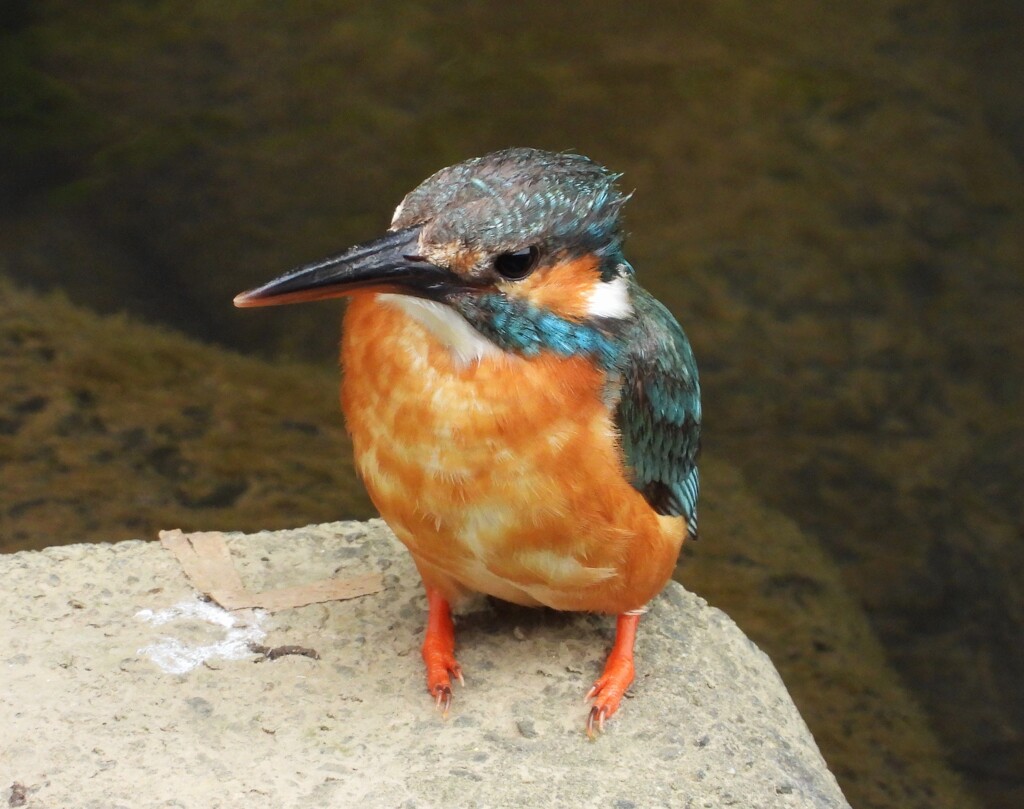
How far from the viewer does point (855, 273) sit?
714 centimetres

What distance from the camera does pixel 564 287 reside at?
2889 mm

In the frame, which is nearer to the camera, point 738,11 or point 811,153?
point 811,153

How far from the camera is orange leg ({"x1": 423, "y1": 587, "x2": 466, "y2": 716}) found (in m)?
3.36

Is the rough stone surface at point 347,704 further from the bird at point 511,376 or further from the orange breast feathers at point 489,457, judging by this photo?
the orange breast feathers at point 489,457

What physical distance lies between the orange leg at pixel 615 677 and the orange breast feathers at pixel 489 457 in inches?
12.5

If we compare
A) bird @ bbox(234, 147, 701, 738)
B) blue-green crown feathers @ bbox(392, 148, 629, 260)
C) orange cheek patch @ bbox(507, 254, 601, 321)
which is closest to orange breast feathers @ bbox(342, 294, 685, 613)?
bird @ bbox(234, 147, 701, 738)

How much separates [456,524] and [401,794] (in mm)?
612

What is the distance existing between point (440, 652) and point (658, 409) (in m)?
0.84

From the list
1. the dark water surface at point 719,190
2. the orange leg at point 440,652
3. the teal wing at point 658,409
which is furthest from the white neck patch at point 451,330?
the dark water surface at point 719,190

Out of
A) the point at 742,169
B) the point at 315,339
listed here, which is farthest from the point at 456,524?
Answer: the point at 742,169

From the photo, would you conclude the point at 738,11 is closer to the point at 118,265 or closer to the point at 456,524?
the point at 118,265

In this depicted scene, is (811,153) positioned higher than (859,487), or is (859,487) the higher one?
(811,153)

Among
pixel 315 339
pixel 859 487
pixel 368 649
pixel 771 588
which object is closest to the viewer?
pixel 368 649

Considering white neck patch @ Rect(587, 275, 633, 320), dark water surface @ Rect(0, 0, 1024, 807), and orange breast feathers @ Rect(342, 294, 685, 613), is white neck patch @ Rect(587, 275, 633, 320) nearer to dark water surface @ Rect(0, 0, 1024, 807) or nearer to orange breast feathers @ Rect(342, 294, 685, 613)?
orange breast feathers @ Rect(342, 294, 685, 613)
